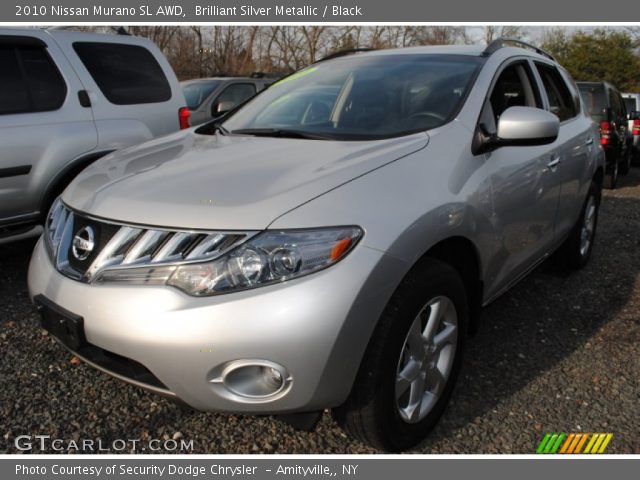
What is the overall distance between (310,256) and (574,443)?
1.46 m

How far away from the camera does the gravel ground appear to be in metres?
2.24

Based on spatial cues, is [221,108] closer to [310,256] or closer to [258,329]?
[310,256]

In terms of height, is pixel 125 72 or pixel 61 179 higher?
pixel 125 72

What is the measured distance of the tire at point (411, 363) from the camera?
1.84m

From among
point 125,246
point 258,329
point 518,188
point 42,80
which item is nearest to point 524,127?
point 518,188

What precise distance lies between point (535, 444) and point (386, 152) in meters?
1.35

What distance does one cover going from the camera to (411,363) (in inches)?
80.4

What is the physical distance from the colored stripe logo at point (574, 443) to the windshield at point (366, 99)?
143cm

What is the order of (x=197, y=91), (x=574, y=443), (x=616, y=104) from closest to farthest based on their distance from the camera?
(x=574, y=443), (x=197, y=91), (x=616, y=104)

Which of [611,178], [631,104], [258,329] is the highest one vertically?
[258,329]

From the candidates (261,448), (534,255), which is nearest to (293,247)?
(261,448)

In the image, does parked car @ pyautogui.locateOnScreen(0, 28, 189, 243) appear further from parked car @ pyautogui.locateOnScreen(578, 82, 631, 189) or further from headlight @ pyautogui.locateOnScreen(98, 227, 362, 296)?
parked car @ pyautogui.locateOnScreen(578, 82, 631, 189)
